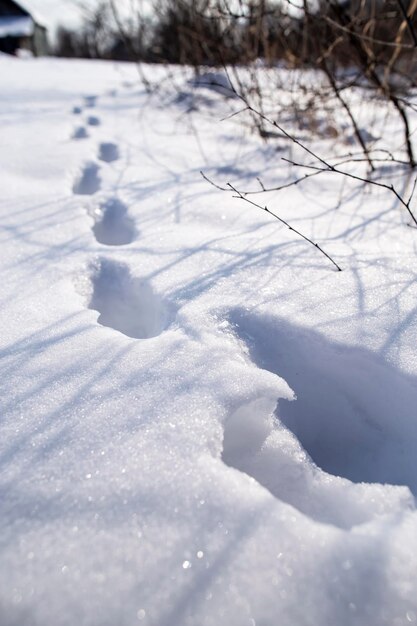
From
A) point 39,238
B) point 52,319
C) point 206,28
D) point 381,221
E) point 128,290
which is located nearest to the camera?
point 52,319

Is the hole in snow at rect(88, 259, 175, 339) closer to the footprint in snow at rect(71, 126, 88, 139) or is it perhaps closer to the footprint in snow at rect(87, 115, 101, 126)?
the footprint in snow at rect(71, 126, 88, 139)

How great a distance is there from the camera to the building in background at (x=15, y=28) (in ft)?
47.2

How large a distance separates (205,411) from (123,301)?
0.60 metres

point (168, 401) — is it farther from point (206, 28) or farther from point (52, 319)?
point (206, 28)

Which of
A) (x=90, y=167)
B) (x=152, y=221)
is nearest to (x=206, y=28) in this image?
(x=90, y=167)

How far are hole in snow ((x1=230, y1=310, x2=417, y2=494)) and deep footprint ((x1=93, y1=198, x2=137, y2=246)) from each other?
2.53 ft

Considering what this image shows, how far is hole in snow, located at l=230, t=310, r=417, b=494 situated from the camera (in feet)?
2.97

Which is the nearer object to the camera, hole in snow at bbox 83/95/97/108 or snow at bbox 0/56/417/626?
snow at bbox 0/56/417/626

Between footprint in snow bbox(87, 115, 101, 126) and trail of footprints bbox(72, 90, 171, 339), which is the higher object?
footprint in snow bbox(87, 115, 101, 126)

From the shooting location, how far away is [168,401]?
85 cm

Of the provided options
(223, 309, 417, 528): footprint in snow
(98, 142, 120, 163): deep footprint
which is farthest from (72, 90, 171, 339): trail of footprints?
(98, 142, 120, 163): deep footprint

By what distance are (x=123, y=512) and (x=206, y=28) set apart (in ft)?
11.8

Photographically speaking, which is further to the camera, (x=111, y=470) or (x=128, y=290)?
(x=128, y=290)

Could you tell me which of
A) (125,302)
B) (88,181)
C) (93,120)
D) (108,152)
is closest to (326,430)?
(125,302)
